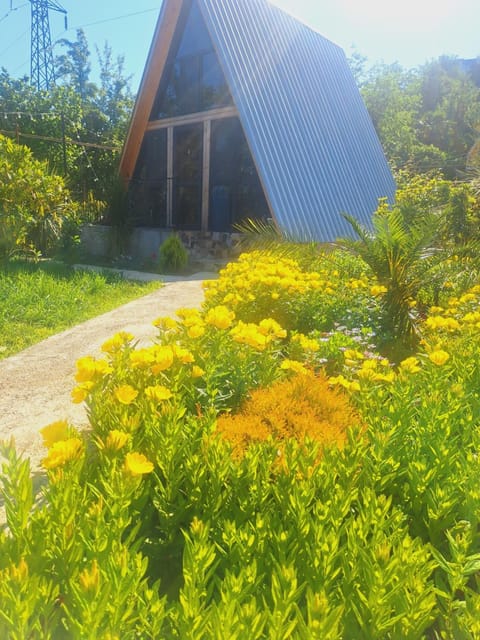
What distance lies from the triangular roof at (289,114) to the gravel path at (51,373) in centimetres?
496

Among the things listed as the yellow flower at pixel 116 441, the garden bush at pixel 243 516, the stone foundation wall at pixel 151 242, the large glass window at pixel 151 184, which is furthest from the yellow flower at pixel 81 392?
the large glass window at pixel 151 184

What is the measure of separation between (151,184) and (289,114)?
15.2ft

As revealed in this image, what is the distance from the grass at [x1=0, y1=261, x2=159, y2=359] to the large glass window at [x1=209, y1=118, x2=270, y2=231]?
14.8 feet

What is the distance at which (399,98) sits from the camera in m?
31.1

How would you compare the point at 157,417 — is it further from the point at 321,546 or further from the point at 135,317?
the point at 135,317

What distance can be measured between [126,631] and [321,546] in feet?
1.49

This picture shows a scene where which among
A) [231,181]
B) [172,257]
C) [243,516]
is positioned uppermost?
[231,181]

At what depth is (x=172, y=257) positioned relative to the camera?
10148 millimetres

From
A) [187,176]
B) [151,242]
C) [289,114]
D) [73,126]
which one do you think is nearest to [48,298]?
[151,242]

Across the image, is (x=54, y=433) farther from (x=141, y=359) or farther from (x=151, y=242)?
(x=151, y=242)

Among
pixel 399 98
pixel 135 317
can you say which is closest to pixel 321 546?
pixel 135 317

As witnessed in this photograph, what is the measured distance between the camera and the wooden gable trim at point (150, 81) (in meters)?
11.1

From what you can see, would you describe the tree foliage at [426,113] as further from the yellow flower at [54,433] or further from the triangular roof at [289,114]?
the yellow flower at [54,433]

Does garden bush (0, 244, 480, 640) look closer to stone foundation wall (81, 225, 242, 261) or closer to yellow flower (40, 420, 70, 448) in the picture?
yellow flower (40, 420, 70, 448)
